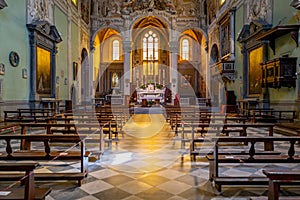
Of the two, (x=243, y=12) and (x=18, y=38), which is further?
(x=243, y=12)

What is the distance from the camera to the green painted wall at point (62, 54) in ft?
56.4

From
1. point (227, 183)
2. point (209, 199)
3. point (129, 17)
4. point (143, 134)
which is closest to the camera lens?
point (209, 199)

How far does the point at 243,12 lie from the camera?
51.6 ft

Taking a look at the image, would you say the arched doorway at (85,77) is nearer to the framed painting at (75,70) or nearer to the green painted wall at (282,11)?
the framed painting at (75,70)

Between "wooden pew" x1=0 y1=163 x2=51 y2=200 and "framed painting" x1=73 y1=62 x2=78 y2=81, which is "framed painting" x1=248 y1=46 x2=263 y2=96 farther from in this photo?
"framed painting" x1=73 y1=62 x2=78 y2=81

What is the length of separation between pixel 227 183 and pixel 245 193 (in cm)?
26

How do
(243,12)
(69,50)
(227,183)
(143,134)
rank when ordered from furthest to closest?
(69,50) < (243,12) < (143,134) < (227,183)

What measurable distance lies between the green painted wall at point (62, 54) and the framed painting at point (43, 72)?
1.57 metres

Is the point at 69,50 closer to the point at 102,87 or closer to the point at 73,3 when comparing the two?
the point at 73,3

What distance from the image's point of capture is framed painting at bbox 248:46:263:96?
1320cm

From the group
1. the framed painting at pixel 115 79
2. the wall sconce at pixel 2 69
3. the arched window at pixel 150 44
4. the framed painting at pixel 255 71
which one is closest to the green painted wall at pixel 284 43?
the framed painting at pixel 255 71

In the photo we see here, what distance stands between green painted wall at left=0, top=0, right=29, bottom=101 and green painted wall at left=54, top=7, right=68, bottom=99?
4.20m

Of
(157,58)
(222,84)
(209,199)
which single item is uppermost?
(157,58)

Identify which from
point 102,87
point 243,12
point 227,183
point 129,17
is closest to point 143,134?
point 227,183
